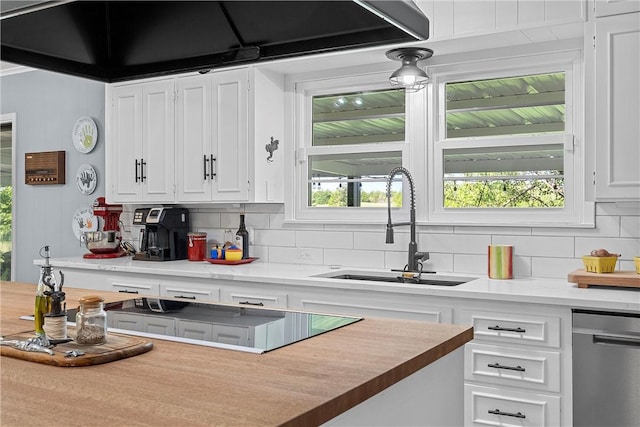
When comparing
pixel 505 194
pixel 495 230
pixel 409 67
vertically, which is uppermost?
pixel 409 67

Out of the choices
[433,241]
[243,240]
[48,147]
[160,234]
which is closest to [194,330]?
[433,241]

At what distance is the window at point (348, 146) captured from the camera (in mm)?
3986

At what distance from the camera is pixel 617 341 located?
2.59 metres

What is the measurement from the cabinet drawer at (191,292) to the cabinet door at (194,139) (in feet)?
2.22

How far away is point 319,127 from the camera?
4.27 m

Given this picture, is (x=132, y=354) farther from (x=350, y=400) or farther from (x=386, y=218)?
(x=386, y=218)

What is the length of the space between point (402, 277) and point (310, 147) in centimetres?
117

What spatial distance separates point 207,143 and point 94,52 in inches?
70.8

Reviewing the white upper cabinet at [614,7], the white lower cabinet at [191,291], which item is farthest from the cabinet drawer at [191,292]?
the white upper cabinet at [614,7]

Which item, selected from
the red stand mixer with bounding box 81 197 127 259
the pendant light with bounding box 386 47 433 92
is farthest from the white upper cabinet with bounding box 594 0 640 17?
the red stand mixer with bounding box 81 197 127 259

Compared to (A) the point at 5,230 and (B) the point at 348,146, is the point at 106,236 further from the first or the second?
(B) the point at 348,146

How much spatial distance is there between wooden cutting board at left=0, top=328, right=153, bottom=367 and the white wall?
12.0 feet

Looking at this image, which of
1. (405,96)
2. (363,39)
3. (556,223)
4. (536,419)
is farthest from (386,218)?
(363,39)

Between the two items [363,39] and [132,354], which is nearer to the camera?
[132,354]
